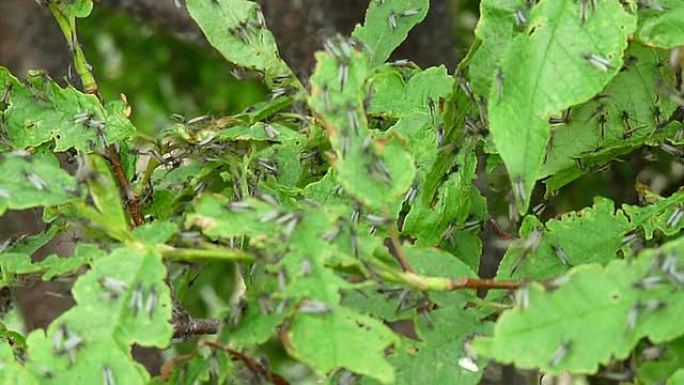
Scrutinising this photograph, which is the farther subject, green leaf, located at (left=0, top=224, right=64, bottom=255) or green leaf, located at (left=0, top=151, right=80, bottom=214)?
green leaf, located at (left=0, top=224, right=64, bottom=255)

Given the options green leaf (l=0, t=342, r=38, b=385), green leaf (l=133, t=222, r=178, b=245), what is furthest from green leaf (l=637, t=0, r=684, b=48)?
green leaf (l=0, t=342, r=38, b=385)

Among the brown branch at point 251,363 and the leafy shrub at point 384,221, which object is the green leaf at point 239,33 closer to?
the leafy shrub at point 384,221

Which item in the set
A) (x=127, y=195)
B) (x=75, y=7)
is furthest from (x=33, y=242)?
(x=75, y=7)

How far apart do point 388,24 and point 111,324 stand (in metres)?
0.39

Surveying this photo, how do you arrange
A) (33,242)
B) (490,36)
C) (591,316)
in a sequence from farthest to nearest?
(33,242) → (490,36) → (591,316)

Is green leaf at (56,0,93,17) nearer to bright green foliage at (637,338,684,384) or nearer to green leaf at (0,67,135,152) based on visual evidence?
green leaf at (0,67,135,152)

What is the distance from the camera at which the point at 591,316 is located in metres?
0.56

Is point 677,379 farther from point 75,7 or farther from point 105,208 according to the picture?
point 75,7

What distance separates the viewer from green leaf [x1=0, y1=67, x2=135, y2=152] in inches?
32.4

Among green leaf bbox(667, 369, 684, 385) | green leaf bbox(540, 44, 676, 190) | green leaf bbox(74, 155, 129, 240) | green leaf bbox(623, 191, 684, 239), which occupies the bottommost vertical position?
green leaf bbox(667, 369, 684, 385)

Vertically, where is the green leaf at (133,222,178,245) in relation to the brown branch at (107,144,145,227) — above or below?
above

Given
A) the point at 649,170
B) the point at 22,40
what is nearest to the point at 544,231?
the point at 649,170

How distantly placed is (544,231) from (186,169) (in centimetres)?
29

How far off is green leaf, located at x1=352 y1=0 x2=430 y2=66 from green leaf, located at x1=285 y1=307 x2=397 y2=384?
36cm
